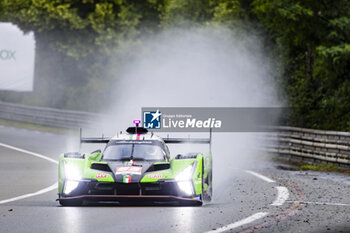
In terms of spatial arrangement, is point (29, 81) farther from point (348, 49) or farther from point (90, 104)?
point (348, 49)

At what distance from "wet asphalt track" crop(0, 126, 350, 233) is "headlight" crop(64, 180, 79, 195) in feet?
1.12

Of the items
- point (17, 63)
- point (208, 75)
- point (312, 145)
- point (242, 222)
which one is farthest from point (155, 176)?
point (17, 63)

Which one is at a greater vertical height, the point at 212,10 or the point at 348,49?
the point at 212,10

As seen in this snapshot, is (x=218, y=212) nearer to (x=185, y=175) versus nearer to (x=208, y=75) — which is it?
(x=185, y=175)

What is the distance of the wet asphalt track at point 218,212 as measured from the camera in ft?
34.0

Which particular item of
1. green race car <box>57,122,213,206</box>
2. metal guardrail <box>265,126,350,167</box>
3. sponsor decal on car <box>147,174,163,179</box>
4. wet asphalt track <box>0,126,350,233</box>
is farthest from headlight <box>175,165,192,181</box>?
metal guardrail <box>265,126,350,167</box>

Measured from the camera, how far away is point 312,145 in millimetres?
24688

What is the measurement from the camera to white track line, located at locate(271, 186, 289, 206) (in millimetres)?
13488

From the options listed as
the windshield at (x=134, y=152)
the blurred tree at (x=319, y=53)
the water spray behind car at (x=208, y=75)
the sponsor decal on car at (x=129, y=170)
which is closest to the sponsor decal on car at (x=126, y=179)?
the sponsor decal on car at (x=129, y=170)

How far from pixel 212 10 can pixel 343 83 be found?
15.9 metres

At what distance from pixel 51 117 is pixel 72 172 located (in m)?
28.9

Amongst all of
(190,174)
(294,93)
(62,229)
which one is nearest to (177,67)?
(294,93)

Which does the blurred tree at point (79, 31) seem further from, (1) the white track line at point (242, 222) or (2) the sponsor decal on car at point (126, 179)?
(1) the white track line at point (242, 222)

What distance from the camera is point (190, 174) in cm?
1284
